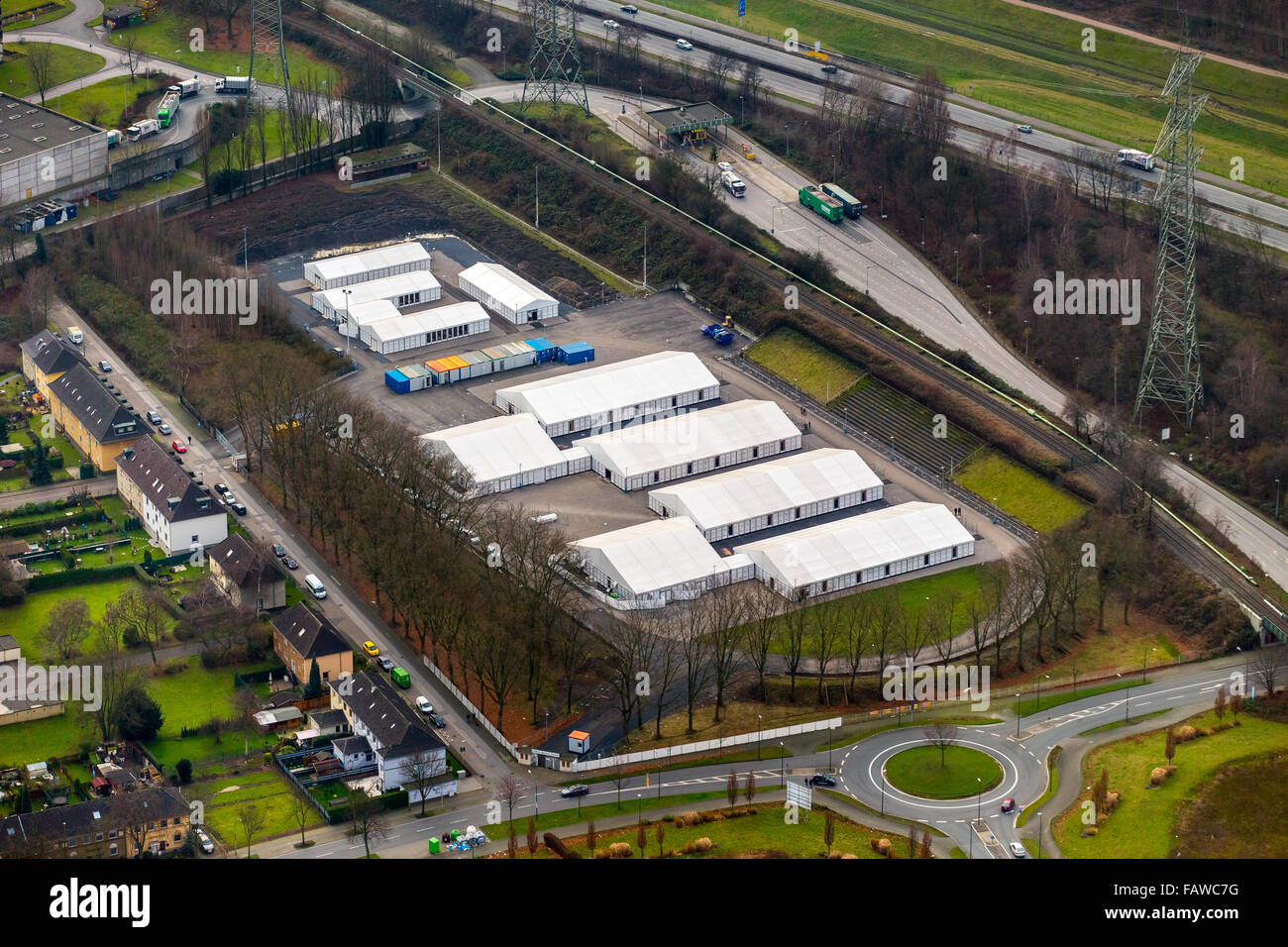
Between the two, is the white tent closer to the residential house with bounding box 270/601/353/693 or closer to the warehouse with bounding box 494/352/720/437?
the warehouse with bounding box 494/352/720/437

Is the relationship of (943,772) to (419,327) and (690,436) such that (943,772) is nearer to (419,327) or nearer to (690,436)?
(690,436)

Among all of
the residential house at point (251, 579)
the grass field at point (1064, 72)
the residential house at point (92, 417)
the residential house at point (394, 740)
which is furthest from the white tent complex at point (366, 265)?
the residential house at point (394, 740)

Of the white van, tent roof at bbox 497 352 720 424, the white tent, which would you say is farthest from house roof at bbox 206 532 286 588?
tent roof at bbox 497 352 720 424

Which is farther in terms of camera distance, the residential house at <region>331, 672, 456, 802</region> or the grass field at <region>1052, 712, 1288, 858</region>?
the residential house at <region>331, 672, 456, 802</region>

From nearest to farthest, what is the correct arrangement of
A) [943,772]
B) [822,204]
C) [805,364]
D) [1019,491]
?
[943,772] → [1019,491] → [805,364] → [822,204]

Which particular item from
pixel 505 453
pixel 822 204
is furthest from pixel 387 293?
pixel 822 204

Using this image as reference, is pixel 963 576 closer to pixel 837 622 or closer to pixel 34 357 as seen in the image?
pixel 837 622
